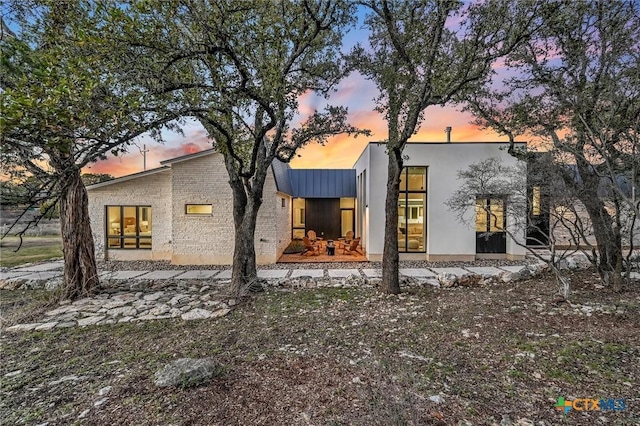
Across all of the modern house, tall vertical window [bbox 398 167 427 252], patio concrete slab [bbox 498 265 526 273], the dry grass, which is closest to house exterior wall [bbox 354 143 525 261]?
the modern house

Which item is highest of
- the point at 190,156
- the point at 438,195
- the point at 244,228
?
the point at 190,156

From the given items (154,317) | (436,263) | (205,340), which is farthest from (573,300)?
(154,317)

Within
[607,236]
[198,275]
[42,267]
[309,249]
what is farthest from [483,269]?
[42,267]

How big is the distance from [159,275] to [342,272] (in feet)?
18.6

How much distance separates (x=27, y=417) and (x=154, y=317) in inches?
104

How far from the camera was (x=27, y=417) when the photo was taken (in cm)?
251

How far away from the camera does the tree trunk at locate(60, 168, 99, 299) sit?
6.39 m

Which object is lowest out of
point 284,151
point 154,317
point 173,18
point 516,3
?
point 154,317

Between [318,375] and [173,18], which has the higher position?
[173,18]

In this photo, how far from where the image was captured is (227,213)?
1041cm

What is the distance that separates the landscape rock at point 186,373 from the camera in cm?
287

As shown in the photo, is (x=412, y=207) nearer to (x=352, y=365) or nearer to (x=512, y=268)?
(x=512, y=268)

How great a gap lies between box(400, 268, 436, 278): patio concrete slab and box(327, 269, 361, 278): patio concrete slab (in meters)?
1.40

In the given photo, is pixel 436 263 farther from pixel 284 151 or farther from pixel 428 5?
pixel 428 5
